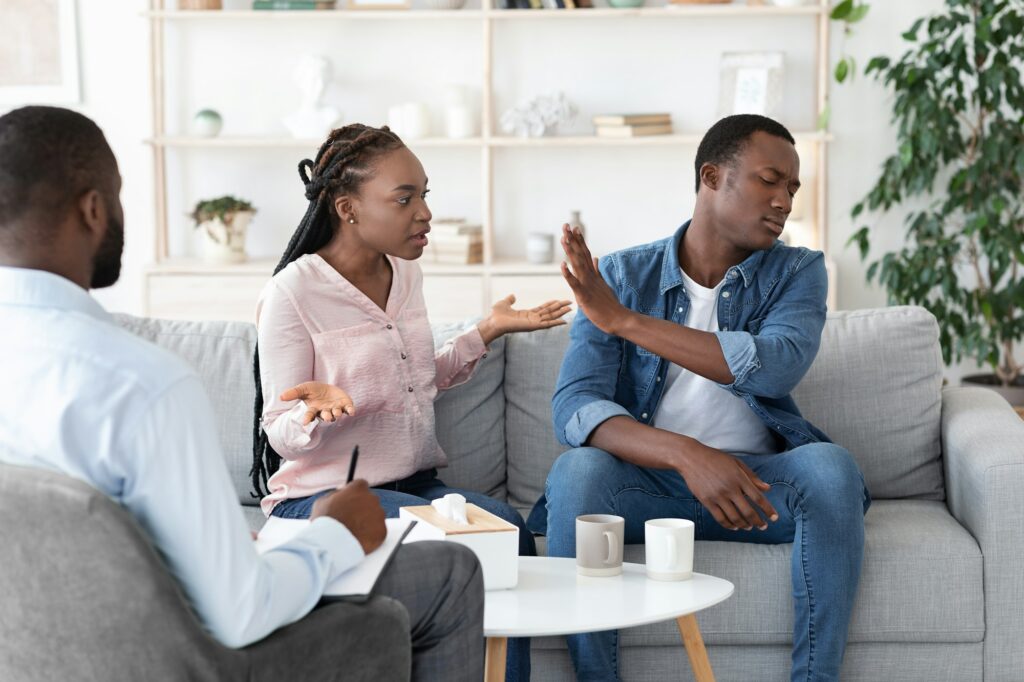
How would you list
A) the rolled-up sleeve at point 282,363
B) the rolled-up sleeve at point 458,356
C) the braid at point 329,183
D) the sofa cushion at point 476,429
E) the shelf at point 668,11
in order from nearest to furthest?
the rolled-up sleeve at point 282,363 < the braid at point 329,183 < the rolled-up sleeve at point 458,356 < the sofa cushion at point 476,429 < the shelf at point 668,11

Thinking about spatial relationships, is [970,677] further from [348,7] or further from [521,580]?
[348,7]

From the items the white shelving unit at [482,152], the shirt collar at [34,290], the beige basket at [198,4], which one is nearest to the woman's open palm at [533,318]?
the shirt collar at [34,290]

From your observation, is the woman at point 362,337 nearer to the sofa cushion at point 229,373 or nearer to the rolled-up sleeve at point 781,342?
the sofa cushion at point 229,373

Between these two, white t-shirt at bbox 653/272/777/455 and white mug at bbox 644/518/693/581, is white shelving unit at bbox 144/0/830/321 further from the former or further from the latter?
white mug at bbox 644/518/693/581

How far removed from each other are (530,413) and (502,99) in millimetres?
2480

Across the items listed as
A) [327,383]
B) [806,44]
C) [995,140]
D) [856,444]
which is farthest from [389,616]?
[806,44]

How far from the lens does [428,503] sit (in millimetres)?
2096

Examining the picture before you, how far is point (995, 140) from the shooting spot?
4008 millimetres

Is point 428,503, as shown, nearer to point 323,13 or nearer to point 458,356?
point 458,356

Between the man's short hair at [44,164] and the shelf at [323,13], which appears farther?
the shelf at [323,13]

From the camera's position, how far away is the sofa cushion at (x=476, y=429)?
2.41 m

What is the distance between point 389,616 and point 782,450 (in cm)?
110

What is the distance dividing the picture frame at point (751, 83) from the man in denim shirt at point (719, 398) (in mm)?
2286

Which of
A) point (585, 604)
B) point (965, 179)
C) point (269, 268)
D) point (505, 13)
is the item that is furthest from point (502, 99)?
point (585, 604)
